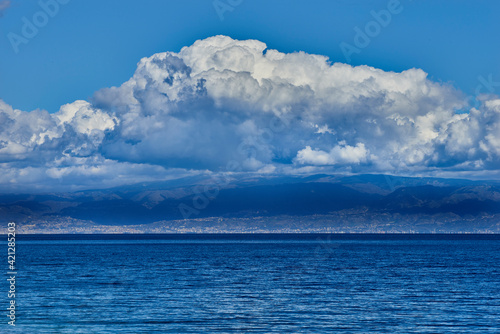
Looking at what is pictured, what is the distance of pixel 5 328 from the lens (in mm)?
64500

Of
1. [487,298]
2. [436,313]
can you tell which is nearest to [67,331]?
[436,313]

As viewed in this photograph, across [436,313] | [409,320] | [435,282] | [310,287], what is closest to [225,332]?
[409,320]

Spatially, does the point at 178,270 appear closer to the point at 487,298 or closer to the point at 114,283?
the point at 114,283

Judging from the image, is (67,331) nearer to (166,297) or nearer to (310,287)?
(166,297)

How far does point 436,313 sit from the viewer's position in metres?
72.7

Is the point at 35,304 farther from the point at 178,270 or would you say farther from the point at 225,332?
the point at 178,270

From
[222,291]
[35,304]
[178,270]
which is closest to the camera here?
[35,304]

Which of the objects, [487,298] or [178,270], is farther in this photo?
[178,270]

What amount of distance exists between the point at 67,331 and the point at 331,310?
28641 millimetres

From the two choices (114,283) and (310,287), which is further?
(114,283)

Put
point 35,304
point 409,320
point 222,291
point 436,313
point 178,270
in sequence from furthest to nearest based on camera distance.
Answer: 1. point 178,270
2. point 222,291
3. point 35,304
4. point 436,313
5. point 409,320

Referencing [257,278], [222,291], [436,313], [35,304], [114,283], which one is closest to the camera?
[436,313]

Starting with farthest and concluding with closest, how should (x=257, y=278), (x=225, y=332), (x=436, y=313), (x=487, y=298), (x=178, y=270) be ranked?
(x=178, y=270) → (x=257, y=278) → (x=487, y=298) → (x=436, y=313) → (x=225, y=332)

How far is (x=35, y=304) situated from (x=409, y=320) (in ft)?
141
